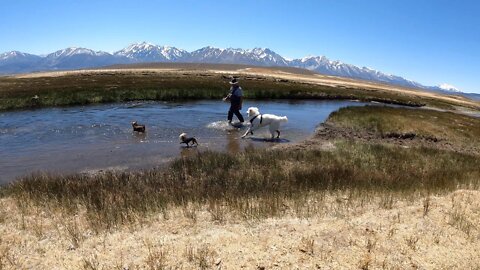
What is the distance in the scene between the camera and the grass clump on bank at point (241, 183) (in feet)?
33.0

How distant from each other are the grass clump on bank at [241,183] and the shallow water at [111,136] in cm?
262

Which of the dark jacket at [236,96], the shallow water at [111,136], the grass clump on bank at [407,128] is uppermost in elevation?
the dark jacket at [236,96]

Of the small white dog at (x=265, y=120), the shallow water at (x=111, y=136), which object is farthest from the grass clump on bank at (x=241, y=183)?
the small white dog at (x=265, y=120)

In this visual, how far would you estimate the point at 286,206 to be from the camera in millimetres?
10336

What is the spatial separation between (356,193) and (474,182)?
4.84 metres

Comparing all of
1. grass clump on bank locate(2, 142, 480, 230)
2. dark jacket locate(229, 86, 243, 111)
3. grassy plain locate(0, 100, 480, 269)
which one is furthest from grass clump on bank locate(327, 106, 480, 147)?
grassy plain locate(0, 100, 480, 269)

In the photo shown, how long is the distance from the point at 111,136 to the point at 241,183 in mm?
11774

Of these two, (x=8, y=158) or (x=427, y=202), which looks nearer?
(x=427, y=202)

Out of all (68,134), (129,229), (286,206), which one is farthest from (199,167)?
(68,134)

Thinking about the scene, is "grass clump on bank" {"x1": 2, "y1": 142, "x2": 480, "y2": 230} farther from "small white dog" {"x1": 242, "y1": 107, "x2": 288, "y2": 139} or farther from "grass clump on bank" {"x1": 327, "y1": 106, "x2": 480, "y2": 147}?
"grass clump on bank" {"x1": 327, "y1": 106, "x2": 480, "y2": 147}

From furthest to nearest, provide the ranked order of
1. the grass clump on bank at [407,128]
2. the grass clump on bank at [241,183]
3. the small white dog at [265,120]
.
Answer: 1. the grass clump on bank at [407,128]
2. the small white dog at [265,120]
3. the grass clump on bank at [241,183]

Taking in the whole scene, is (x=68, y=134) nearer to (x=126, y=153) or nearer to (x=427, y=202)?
(x=126, y=153)

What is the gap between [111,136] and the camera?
21.5 m

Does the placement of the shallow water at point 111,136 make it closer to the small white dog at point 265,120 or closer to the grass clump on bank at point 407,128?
the small white dog at point 265,120
